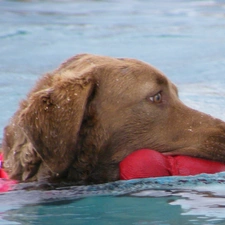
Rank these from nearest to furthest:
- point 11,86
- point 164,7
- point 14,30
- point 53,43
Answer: point 11,86
point 53,43
point 14,30
point 164,7

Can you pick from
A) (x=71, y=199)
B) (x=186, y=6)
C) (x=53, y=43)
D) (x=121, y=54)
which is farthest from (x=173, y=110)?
(x=186, y=6)

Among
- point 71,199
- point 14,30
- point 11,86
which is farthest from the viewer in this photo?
point 14,30

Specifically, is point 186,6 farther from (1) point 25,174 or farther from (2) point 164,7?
(1) point 25,174

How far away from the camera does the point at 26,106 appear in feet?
→ 16.7

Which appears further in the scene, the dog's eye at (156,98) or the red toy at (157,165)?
the dog's eye at (156,98)

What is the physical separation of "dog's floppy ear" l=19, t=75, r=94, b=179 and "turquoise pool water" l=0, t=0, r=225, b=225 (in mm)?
328

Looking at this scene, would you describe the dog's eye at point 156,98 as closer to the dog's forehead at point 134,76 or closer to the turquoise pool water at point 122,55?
the dog's forehead at point 134,76

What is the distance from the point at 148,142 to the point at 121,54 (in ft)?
20.2

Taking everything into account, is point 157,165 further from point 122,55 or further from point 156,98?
point 122,55

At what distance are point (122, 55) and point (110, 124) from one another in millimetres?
6136

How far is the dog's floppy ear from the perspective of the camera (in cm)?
474

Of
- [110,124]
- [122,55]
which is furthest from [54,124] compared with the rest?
[122,55]

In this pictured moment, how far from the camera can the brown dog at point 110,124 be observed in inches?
196

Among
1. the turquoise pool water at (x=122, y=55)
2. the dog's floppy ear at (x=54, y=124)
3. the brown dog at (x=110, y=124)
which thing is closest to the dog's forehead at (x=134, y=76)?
the brown dog at (x=110, y=124)
